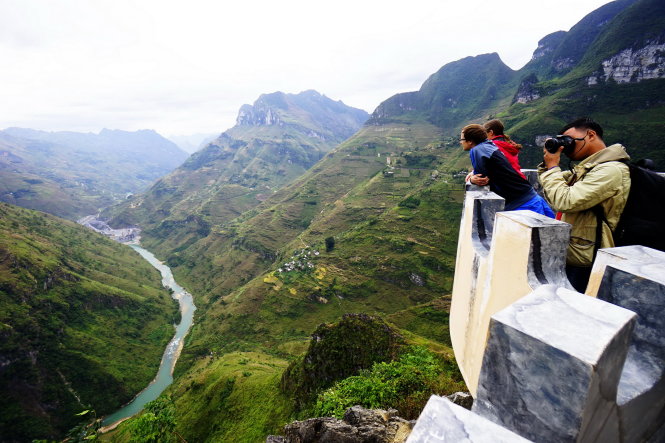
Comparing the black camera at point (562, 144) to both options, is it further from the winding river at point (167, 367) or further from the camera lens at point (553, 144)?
the winding river at point (167, 367)

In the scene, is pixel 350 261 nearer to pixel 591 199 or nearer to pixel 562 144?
pixel 562 144

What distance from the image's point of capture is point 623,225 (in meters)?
3.45

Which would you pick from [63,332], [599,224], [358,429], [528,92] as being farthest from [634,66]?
[63,332]

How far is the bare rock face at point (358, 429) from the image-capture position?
296 inches

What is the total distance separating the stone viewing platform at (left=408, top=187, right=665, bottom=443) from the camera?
4.83 ft

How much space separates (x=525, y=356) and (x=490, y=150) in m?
3.59

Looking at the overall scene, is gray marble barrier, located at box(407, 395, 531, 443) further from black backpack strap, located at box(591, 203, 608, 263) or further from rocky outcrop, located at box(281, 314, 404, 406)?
rocky outcrop, located at box(281, 314, 404, 406)

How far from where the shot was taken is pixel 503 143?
5219 mm

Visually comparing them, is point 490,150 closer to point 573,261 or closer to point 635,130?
point 573,261

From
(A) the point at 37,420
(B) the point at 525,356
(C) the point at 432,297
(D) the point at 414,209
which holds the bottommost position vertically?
(A) the point at 37,420

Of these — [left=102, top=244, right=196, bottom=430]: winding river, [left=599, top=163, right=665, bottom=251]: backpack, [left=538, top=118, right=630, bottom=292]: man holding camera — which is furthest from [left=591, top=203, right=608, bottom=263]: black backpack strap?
[left=102, top=244, right=196, bottom=430]: winding river

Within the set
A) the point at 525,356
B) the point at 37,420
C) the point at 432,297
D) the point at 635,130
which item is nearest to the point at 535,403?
the point at 525,356

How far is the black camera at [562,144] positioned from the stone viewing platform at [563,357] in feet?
5.62

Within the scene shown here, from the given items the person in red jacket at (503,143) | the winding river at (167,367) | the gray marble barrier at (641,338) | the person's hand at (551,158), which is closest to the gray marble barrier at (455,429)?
the gray marble barrier at (641,338)
